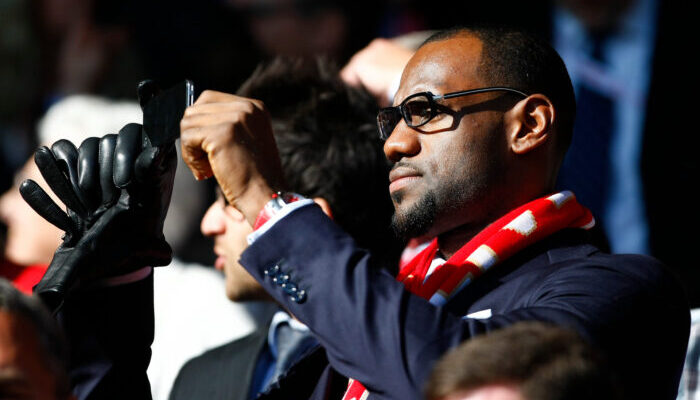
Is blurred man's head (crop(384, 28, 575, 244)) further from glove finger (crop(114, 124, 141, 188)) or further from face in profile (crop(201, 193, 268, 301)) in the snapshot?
face in profile (crop(201, 193, 268, 301))

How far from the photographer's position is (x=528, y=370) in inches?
58.1

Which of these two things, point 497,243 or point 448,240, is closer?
point 497,243

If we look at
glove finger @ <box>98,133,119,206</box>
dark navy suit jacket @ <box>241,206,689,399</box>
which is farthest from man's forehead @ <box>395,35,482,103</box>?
glove finger @ <box>98,133,119,206</box>

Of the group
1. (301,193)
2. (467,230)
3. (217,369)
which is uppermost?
(467,230)

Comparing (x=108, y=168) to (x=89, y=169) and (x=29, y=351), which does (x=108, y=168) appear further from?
(x=29, y=351)

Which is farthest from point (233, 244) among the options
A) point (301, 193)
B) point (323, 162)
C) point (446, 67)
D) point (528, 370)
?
point (528, 370)

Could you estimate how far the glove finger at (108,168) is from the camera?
2.38 meters

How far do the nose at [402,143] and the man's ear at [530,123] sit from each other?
0.69ft

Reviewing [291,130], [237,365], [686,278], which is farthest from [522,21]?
[237,365]

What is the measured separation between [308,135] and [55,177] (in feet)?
3.56

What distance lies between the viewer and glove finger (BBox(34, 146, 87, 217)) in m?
2.38

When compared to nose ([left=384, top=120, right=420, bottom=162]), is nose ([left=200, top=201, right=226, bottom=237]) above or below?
below

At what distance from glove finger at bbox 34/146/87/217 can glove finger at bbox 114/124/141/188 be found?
0.45ft

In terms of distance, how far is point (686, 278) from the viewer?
4.17m
